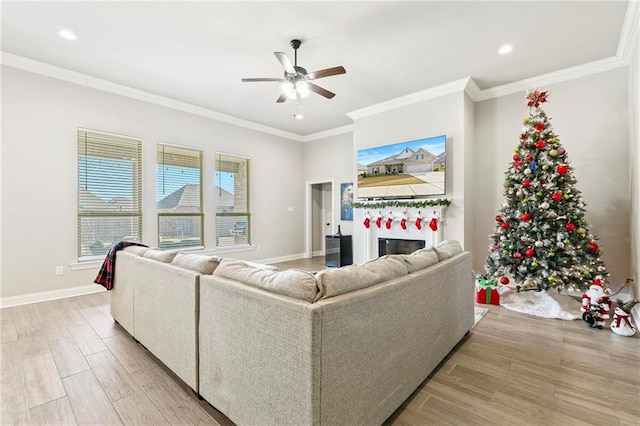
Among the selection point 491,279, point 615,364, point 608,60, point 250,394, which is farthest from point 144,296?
point 608,60

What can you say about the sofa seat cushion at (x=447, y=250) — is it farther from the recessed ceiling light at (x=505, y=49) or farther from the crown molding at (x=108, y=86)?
the crown molding at (x=108, y=86)

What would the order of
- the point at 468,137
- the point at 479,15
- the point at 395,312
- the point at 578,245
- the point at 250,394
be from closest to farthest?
1. the point at 250,394
2. the point at 395,312
3. the point at 479,15
4. the point at 578,245
5. the point at 468,137

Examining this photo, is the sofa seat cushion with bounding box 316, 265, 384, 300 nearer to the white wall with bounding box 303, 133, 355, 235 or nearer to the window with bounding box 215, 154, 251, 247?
the window with bounding box 215, 154, 251, 247

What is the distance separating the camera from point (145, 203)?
4898 mm

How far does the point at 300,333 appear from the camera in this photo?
1192 mm

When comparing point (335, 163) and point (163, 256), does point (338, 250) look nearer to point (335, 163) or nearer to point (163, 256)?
point (335, 163)

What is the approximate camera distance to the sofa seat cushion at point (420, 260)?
1.97 meters

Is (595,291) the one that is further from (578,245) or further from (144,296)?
(144,296)

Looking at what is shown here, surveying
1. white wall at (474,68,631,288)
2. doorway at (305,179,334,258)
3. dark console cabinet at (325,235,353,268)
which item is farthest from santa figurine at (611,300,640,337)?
doorway at (305,179,334,258)

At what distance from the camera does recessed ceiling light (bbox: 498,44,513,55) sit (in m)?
3.55

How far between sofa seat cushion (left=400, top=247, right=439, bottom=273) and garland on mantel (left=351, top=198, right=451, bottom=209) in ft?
8.12

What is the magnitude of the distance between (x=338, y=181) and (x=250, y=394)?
5822 millimetres

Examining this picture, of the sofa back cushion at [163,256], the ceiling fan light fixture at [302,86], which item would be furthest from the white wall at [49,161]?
the ceiling fan light fixture at [302,86]

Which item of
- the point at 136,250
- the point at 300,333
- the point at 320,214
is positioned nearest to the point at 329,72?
the point at 136,250
